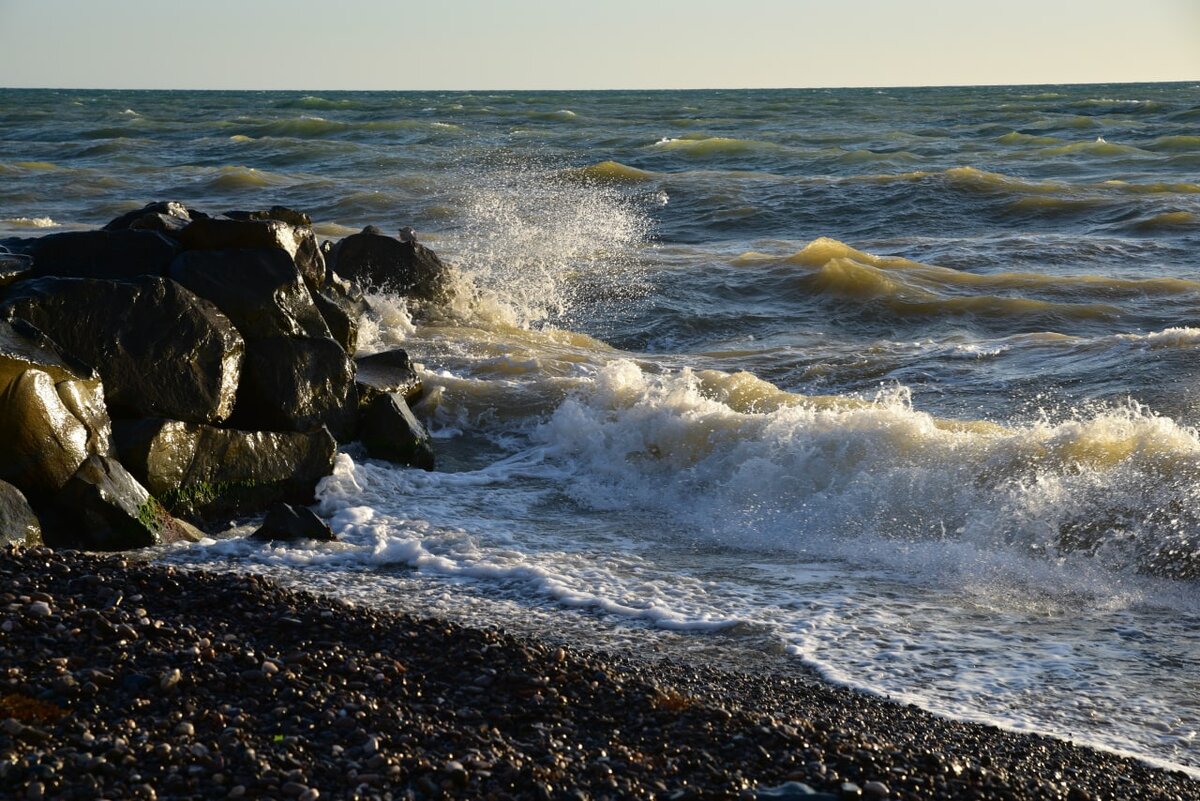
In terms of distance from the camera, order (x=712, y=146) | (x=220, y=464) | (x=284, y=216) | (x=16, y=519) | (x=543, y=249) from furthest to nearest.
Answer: (x=712, y=146), (x=543, y=249), (x=284, y=216), (x=220, y=464), (x=16, y=519)

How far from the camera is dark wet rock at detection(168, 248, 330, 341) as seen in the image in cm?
815

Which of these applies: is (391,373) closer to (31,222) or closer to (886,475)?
(886,475)

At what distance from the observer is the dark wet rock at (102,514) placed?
250 inches

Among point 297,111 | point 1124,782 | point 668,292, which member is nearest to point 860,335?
point 668,292

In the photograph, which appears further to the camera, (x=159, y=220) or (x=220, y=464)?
(x=159, y=220)

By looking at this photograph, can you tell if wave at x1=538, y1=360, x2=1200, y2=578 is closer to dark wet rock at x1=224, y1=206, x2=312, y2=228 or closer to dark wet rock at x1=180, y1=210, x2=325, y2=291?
dark wet rock at x1=180, y1=210, x2=325, y2=291

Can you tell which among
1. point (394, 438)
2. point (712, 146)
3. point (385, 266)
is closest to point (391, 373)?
point (394, 438)

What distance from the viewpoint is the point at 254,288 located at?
8.28m

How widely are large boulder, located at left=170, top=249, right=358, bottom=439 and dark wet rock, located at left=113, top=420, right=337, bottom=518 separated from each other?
0.31 metres

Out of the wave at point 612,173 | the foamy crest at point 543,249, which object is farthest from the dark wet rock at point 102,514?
the wave at point 612,173

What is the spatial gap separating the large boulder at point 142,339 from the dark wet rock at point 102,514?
2.62ft

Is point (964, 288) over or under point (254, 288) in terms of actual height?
under

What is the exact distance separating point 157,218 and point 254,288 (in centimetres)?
124

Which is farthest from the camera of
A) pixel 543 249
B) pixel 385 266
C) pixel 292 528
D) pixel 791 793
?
pixel 543 249
